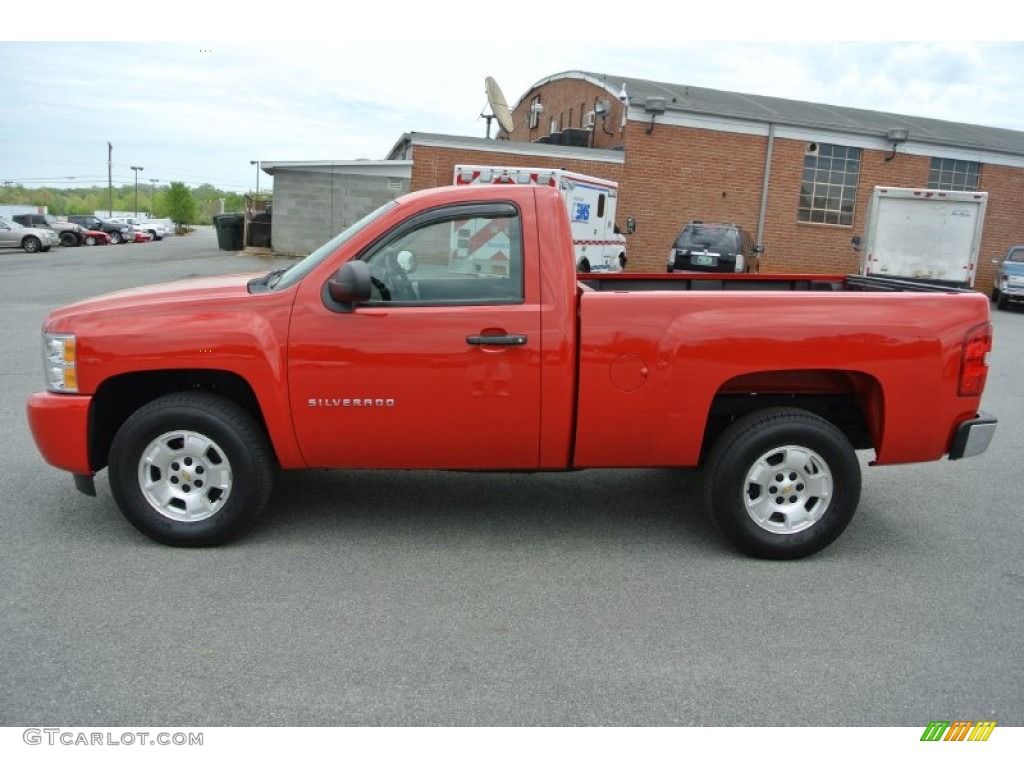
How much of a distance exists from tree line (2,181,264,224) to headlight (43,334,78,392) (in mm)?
72410

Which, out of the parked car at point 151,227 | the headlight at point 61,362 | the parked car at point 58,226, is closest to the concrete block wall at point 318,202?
the parked car at point 58,226

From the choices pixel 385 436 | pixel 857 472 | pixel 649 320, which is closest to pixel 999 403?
pixel 857 472

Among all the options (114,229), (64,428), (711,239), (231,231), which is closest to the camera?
(64,428)

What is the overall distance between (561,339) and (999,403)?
6.88 metres

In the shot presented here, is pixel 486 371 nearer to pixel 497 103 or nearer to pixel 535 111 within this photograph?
pixel 497 103

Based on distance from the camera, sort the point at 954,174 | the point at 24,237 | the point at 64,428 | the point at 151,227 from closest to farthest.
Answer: the point at 64,428
the point at 954,174
the point at 24,237
the point at 151,227

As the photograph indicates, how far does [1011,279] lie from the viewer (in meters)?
23.2

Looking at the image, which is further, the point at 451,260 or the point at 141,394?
the point at 141,394

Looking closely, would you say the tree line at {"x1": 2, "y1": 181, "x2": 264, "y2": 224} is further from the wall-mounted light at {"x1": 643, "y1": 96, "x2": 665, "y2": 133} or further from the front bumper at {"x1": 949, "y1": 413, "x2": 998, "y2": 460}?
the front bumper at {"x1": 949, "y1": 413, "x2": 998, "y2": 460}

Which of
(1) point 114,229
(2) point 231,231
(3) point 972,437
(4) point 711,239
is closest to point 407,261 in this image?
(3) point 972,437

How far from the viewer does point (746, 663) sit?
3.62 meters

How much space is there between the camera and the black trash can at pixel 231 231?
111 feet

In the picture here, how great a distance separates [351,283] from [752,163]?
2382cm

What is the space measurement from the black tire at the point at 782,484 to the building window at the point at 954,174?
26.7 meters
